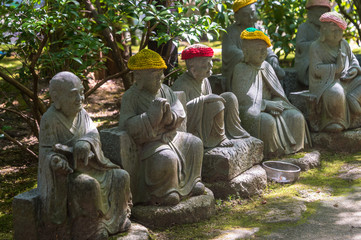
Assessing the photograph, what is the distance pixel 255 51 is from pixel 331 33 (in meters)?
1.32

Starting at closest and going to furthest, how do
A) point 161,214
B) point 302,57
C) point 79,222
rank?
point 79,222 → point 161,214 → point 302,57

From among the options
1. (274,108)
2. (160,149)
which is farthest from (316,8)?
(160,149)

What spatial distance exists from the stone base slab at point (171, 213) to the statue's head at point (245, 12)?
3.20 metres

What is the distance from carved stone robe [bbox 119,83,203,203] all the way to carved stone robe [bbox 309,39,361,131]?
2.71 m

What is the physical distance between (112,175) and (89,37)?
2.06m

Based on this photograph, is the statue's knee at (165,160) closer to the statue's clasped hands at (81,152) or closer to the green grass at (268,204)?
the green grass at (268,204)

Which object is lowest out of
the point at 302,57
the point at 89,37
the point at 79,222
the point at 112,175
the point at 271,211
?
the point at 271,211

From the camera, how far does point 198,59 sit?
5.98m

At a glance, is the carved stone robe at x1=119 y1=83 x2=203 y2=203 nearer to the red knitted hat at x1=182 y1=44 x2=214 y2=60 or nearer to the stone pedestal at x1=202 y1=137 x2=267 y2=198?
the stone pedestal at x1=202 y1=137 x2=267 y2=198

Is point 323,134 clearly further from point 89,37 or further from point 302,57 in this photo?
point 89,37

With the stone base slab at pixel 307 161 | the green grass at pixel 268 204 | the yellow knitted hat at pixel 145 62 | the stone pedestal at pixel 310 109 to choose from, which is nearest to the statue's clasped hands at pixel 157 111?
the yellow knitted hat at pixel 145 62

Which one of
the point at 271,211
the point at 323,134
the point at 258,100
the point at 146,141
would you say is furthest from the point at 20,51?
the point at 323,134

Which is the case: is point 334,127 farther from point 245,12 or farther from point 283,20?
point 283,20

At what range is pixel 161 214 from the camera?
16.9 ft
